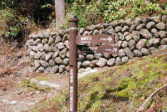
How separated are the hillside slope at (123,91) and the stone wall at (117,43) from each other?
1.10 metres

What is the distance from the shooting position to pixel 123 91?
3160mm

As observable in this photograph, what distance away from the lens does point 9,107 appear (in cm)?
411

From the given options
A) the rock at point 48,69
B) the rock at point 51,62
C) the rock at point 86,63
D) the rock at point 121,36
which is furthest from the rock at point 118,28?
the rock at point 48,69

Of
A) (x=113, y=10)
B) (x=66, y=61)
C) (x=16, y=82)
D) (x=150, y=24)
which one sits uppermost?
(x=113, y=10)

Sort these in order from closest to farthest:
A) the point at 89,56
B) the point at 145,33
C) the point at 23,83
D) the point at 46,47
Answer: the point at 145,33 → the point at 23,83 → the point at 89,56 → the point at 46,47

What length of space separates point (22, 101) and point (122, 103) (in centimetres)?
234

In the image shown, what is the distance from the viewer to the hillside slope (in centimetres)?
276

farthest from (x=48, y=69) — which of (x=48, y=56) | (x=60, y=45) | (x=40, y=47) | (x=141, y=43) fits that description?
(x=141, y=43)

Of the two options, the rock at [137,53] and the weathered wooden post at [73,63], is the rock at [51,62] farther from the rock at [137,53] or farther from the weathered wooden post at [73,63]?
the weathered wooden post at [73,63]

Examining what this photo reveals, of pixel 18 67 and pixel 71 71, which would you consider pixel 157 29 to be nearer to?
pixel 71 71

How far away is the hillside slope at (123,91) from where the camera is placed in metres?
2.76

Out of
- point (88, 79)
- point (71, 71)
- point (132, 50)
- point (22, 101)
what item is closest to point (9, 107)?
point (22, 101)

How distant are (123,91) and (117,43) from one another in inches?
84.9

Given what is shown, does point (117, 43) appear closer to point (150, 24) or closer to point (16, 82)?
point (150, 24)
